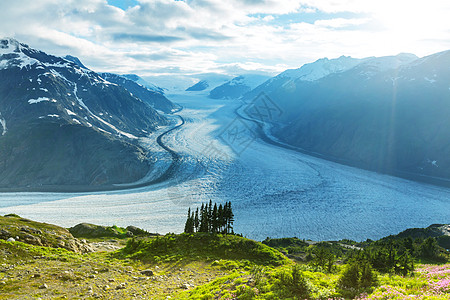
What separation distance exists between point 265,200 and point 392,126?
96844 mm

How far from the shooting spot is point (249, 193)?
81.4m

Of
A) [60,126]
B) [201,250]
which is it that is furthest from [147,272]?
[60,126]

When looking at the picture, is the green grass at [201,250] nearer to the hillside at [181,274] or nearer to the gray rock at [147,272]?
the hillside at [181,274]

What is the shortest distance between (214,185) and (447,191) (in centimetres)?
7529

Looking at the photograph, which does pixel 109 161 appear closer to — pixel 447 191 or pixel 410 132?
pixel 447 191

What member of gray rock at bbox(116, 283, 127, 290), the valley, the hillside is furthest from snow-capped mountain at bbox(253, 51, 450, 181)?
gray rock at bbox(116, 283, 127, 290)

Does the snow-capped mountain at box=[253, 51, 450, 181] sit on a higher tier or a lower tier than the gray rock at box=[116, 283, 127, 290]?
higher

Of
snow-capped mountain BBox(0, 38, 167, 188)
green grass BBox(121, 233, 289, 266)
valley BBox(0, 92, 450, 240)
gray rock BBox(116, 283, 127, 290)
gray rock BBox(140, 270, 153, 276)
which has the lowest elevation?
valley BBox(0, 92, 450, 240)

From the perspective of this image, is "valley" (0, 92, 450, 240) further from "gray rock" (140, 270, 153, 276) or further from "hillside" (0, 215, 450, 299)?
"gray rock" (140, 270, 153, 276)

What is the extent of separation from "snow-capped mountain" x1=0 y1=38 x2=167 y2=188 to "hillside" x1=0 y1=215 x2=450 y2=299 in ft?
247

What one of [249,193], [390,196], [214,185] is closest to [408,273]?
[249,193]

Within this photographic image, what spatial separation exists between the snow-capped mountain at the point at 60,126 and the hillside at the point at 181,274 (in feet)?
247

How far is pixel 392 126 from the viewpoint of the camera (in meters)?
137

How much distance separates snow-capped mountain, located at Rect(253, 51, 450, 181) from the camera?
11806cm
